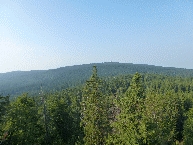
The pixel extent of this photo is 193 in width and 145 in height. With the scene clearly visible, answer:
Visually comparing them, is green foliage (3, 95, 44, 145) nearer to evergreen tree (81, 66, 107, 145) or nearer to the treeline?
the treeline

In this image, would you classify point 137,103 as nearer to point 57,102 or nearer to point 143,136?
point 143,136

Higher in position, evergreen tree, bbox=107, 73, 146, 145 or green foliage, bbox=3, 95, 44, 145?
evergreen tree, bbox=107, 73, 146, 145

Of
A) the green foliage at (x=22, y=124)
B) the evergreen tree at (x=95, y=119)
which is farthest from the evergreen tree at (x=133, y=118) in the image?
the green foliage at (x=22, y=124)

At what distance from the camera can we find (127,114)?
24.3 meters

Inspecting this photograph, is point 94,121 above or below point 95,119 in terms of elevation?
below

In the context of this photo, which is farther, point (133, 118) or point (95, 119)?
point (95, 119)

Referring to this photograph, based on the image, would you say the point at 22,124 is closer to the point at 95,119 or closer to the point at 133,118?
the point at 95,119

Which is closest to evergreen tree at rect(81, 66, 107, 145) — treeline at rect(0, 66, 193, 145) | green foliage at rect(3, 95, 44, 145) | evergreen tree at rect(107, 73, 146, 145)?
treeline at rect(0, 66, 193, 145)

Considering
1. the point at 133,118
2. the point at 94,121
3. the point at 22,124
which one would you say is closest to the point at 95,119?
the point at 94,121

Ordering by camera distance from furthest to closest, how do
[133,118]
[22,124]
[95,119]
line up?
1. [22,124]
2. [95,119]
3. [133,118]

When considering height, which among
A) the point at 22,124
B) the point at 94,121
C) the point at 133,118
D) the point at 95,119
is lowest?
the point at 22,124

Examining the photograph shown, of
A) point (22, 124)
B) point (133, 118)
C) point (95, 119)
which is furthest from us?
point (22, 124)

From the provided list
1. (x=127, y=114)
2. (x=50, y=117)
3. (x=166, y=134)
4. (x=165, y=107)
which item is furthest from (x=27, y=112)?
(x=165, y=107)

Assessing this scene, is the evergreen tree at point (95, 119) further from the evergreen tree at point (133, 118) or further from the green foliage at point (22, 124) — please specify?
the green foliage at point (22, 124)
